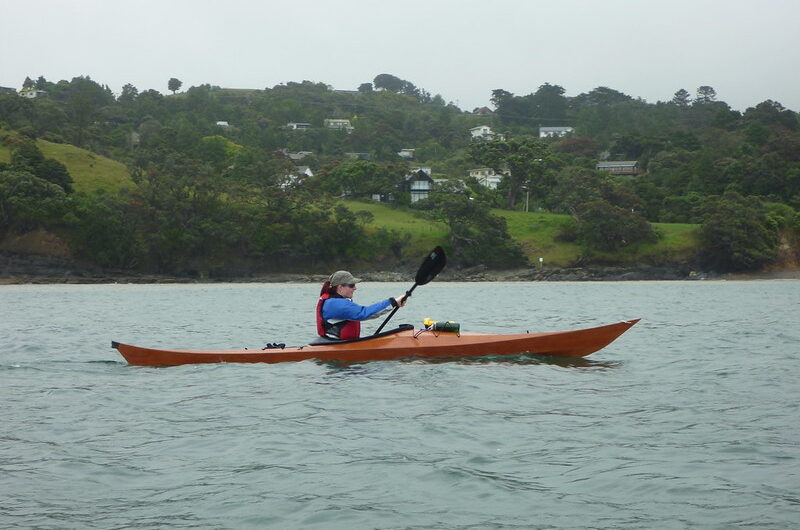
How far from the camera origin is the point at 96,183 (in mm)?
57219

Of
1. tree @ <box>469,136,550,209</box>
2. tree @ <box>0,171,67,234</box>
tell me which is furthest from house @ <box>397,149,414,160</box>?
tree @ <box>0,171,67,234</box>

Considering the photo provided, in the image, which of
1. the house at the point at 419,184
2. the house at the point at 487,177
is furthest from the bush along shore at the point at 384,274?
the house at the point at 487,177

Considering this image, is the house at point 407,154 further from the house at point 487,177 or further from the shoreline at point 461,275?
the shoreline at point 461,275

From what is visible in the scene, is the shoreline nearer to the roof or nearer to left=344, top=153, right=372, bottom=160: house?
the roof

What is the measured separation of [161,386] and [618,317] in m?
16.0

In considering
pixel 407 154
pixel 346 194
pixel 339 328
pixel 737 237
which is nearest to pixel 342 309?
pixel 339 328

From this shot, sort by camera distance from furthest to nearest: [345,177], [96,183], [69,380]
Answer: [345,177]
[96,183]
[69,380]

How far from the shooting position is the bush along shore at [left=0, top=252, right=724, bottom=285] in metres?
49.7

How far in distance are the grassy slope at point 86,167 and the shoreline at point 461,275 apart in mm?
6987

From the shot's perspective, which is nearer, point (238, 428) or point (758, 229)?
point (238, 428)

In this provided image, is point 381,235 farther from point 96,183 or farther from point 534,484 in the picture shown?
point 534,484

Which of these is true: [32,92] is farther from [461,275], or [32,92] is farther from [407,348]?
[407,348]

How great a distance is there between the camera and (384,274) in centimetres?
5409

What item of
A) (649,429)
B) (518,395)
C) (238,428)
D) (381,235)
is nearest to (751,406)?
(649,429)
